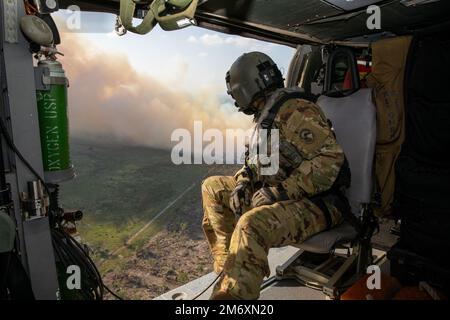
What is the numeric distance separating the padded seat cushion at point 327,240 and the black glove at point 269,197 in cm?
24

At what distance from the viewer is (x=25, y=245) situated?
3.87 feet

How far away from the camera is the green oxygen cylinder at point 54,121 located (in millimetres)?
1192

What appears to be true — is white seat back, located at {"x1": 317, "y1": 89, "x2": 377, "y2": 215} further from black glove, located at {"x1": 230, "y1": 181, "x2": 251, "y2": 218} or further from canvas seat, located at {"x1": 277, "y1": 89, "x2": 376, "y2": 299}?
black glove, located at {"x1": 230, "y1": 181, "x2": 251, "y2": 218}

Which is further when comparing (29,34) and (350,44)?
(350,44)

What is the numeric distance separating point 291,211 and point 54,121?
1080 mm

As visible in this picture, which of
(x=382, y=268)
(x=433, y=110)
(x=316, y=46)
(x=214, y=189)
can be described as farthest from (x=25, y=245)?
(x=316, y=46)

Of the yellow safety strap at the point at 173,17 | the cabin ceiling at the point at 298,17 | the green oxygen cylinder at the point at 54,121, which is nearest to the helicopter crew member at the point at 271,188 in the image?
the cabin ceiling at the point at 298,17

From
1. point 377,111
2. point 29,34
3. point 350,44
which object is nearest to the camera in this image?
point 29,34

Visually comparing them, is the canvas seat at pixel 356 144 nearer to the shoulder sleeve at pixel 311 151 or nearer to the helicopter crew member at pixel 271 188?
the helicopter crew member at pixel 271 188

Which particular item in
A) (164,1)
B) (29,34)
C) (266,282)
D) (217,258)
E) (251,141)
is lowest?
(266,282)

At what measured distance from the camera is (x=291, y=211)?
1.51 m

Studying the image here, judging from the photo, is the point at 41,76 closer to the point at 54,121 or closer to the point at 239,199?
the point at 54,121

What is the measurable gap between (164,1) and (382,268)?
2.01 metres
